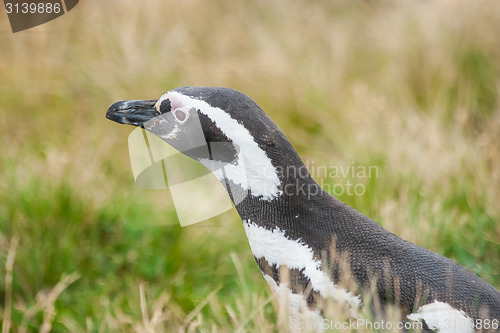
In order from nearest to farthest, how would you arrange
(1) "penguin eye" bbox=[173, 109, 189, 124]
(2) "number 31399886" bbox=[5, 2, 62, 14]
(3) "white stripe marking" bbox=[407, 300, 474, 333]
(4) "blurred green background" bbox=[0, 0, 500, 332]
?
(3) "white stripe marking" bbox=[407, 300, 474, 333]
(1) "penguin eye" bbox=[173, 109, 189, 124]
(4) "blurred green background" bbox=[0, 0, 500, 332]
(2) "number 31399886" bbox=[5, 2, 62, 14]

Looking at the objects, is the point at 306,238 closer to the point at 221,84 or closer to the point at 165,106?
the point at 165,106

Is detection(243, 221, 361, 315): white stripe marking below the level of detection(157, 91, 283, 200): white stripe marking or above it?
below

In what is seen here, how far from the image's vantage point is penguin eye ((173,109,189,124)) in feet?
7.54

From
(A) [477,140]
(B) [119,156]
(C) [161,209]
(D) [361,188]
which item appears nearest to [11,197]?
(C) [161,209]

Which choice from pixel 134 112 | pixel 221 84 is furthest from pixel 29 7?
pixel 134 112

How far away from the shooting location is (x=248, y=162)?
7.23ft

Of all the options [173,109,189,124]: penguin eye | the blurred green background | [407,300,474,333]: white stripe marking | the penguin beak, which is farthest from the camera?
the blurred green background

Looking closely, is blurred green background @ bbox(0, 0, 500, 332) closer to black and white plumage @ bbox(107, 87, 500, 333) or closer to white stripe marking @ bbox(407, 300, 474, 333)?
black and white plumage @ bbox(107, 87, 500, 333)

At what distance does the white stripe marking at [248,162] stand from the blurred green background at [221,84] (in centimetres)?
49

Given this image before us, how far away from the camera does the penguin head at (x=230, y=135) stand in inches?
86.2

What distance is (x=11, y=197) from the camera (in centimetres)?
363

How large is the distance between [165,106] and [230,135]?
0.29m

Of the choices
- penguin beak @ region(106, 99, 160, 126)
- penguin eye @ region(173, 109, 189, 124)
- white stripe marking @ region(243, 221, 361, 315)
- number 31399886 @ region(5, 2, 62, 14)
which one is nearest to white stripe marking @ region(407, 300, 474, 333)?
white stripe marking @ region(243, 221, 361, 315)

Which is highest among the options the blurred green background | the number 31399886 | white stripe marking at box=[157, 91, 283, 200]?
the number 31399886
